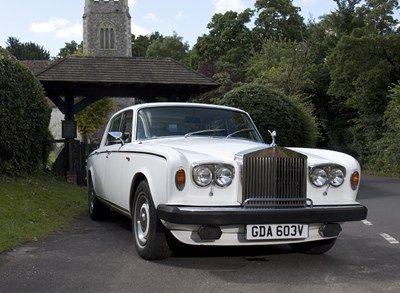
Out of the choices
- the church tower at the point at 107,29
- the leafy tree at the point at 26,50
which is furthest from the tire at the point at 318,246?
the leafy tree at the point at 26,50

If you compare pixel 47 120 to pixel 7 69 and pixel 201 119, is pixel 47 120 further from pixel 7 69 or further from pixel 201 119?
pixel 201 119

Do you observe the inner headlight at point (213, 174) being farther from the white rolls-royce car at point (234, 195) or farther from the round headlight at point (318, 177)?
the round headlight at point (318, 177)

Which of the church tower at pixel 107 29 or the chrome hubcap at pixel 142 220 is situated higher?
the church tower at pixel 107 29

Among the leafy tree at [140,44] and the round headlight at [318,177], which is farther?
the leafy tree at [140,44]

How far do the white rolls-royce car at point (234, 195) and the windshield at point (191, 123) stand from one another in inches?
14.1

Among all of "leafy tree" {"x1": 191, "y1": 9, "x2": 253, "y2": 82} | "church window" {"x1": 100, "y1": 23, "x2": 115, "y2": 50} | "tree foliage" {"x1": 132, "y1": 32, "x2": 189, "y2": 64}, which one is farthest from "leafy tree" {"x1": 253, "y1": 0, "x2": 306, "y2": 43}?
"tree foliage" {"x1": 132, "y1": 32, "x2": 189, "y2": 64}

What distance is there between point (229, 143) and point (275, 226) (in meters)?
1.44

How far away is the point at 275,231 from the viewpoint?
5414 mm

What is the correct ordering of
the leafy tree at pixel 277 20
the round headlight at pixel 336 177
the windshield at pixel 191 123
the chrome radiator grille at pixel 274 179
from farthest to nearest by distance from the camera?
the leafy tree at pixel 277 20
the windshield at pixel 191 123
the round headlight at pixel 336 177
the chrome radiator grille at pixel 274 179

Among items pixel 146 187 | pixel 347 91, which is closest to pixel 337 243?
pixel 146 187

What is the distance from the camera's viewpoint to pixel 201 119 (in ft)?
23.7

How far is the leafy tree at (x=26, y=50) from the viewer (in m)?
76.8

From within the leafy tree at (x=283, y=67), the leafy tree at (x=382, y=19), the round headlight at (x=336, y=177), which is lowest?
the round headlight at (x=336, y=177)

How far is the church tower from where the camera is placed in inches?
2862
